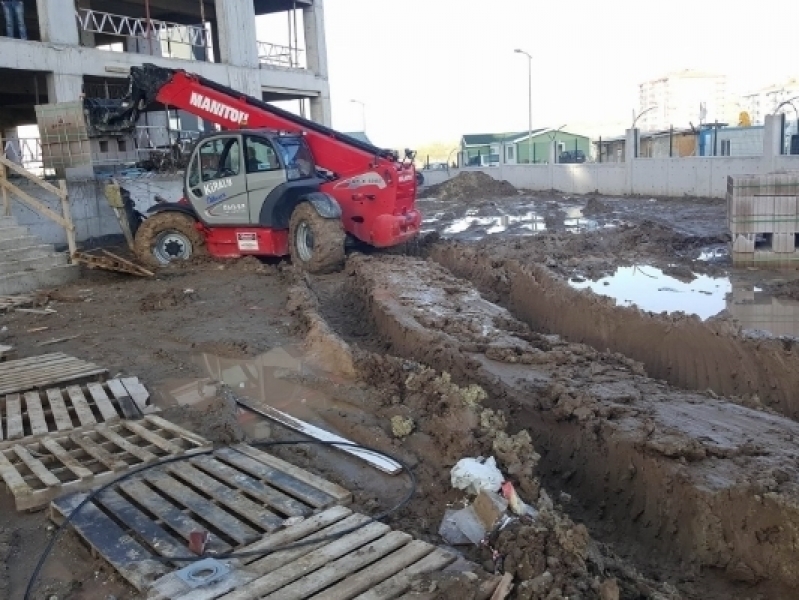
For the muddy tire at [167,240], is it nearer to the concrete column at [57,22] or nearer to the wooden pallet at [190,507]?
the concrete column at [57,22]

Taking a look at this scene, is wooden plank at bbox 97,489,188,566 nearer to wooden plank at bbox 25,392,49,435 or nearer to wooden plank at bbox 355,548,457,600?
wooden plank at bbox 355,548,457,600

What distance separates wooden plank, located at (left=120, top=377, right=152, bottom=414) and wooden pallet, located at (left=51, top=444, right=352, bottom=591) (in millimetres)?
1558

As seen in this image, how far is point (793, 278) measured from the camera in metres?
11.0

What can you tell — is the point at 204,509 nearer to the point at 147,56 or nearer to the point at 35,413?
the point at 35,413

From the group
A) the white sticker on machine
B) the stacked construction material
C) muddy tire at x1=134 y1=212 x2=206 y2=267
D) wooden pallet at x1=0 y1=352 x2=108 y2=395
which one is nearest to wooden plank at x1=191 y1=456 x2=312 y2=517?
wooden pallet at x1=0 y1=352 x2=108 y2=395

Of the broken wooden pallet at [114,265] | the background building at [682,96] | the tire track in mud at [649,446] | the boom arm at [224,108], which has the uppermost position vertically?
the background building at [682,96]

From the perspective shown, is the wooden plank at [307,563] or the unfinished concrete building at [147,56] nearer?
the wooden plank at [307,563]

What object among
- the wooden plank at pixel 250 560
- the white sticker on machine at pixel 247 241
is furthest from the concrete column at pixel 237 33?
the wooden plank at pixel 250 560

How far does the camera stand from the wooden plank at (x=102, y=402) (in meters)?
6.32

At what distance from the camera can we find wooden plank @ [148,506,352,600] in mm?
3625

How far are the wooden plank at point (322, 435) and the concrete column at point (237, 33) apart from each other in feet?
65.5

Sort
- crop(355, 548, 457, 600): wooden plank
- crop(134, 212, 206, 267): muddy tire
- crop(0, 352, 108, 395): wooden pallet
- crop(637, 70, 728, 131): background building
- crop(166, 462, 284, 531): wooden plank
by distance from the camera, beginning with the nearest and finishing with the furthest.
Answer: crop(355, 548, 457, 600): wooden plank, crop(166, 462, 284, 531): wooden plank, crop(0, 352, 108, 395): wooden pallet, crop(134, 212, 206, 267): muddy tire, crop(637, 70, 728, 131): background building

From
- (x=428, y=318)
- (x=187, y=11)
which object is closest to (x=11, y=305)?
(x=428, y=318)

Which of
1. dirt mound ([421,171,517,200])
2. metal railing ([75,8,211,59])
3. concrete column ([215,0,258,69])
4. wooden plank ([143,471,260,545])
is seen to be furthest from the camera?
dirt mound ([421,171,517,200])
